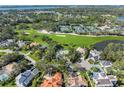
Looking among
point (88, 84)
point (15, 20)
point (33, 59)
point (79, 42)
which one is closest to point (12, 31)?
point (15, 20)

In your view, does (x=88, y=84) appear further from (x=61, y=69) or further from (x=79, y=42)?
(x=79, y=42)

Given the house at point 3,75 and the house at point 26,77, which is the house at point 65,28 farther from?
the house at point 3,75

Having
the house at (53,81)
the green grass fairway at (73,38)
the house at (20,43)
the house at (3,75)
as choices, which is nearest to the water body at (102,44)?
the green grass fairway at (73,38)

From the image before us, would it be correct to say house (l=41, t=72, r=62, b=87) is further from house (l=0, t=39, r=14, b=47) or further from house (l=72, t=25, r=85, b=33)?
house (l=72, t=25, r=85, b=33)

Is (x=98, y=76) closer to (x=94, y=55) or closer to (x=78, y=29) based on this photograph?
(x=94, y=55)

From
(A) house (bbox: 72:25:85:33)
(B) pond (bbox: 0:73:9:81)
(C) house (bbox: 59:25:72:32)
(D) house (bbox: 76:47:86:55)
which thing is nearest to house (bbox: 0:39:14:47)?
(B) pond (bbox: 0:73:9:81)
